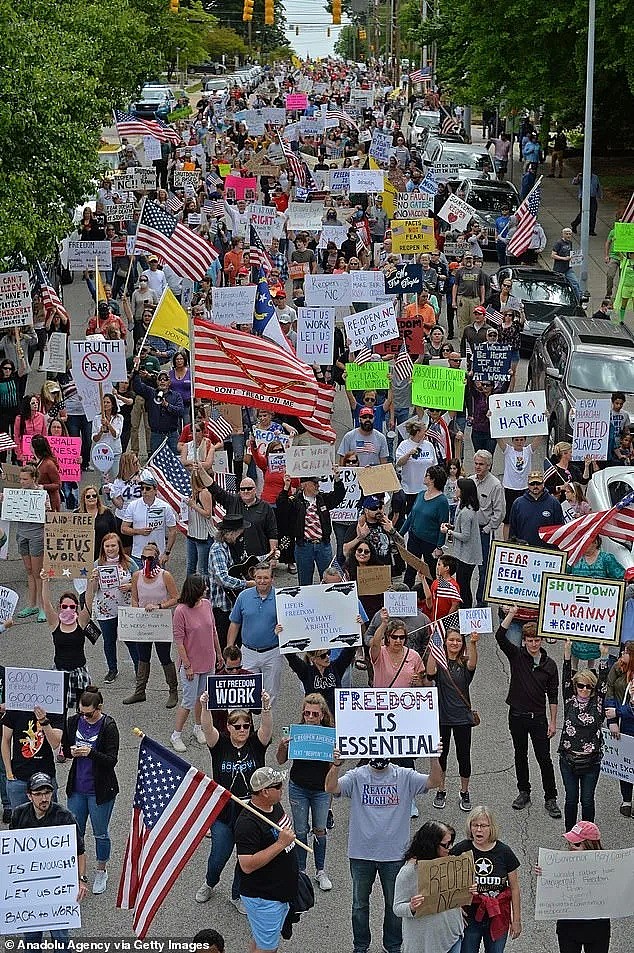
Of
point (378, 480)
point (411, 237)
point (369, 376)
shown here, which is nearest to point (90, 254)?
point (411, 237)

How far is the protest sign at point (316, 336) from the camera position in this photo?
59.1 ft

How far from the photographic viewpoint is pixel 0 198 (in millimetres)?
19609

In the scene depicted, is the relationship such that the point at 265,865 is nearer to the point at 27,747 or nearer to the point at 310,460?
the point at 27,747

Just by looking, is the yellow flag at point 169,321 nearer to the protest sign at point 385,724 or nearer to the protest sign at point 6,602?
the protest sign at point 6,602

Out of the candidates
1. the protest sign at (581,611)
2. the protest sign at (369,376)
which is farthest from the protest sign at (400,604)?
the protest sign at (369,376)

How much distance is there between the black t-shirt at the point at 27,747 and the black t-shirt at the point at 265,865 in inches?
71.1

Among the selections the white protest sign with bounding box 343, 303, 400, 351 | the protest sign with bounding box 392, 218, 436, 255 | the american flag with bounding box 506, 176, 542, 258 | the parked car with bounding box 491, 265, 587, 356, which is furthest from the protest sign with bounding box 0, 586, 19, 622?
the american flag with bounding box 506, 176, 542, 258

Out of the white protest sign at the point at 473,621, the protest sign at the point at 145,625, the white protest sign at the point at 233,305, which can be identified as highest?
the white protest sign at the point at 233,305

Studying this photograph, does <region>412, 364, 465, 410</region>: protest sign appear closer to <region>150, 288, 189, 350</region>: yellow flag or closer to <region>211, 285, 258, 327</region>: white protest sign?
<region>150, 288, 189, 350</region>: yellow flag

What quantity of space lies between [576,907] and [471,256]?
1571cm

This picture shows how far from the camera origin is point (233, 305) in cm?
1886

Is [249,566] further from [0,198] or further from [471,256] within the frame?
[471,256]

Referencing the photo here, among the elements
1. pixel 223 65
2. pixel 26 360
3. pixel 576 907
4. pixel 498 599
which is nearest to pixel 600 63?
pixel 26 360

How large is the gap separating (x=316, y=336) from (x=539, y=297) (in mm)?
8359
